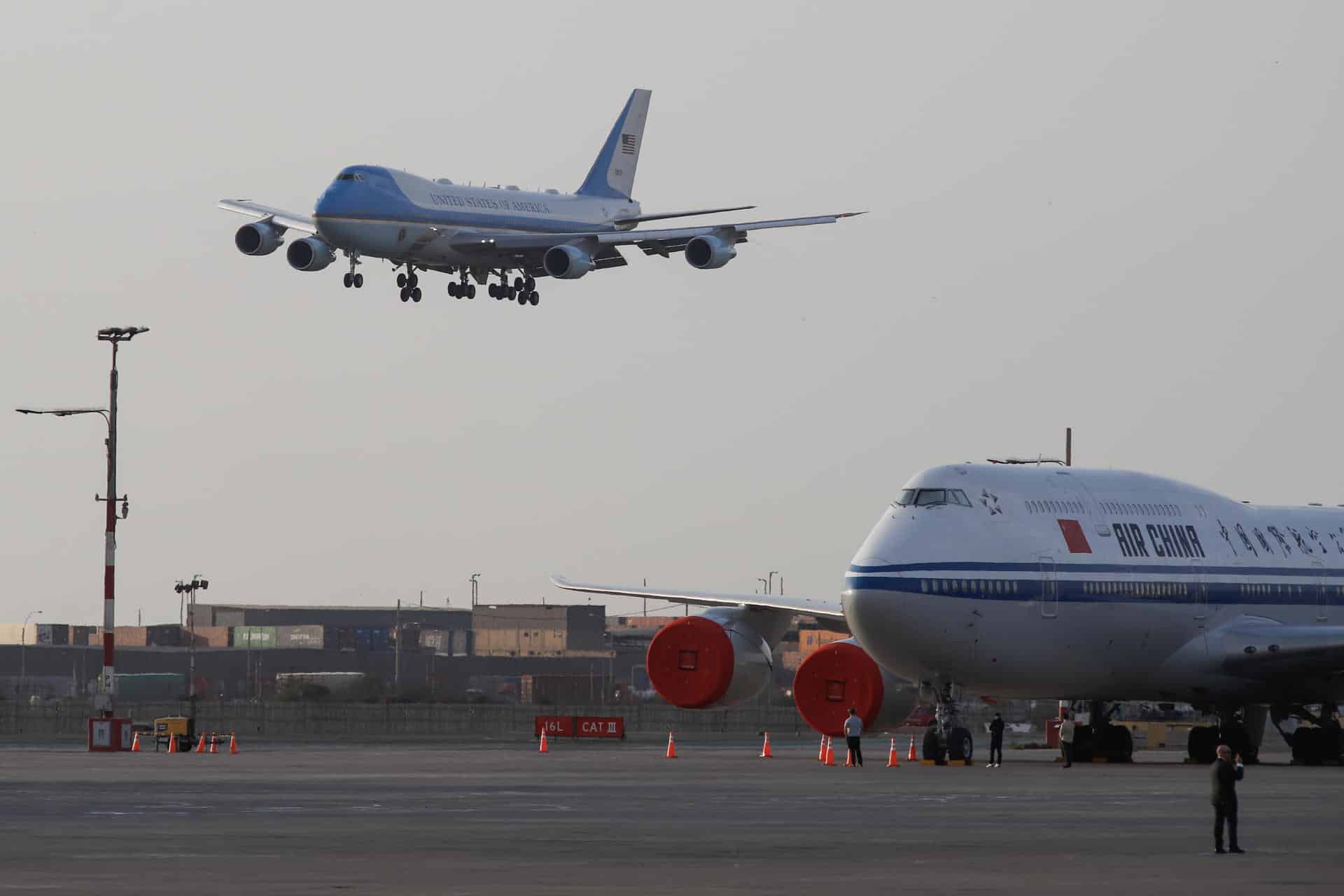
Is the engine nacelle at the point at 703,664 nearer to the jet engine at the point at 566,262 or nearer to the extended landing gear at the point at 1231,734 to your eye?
the extended landing gear at the point at 1231,734

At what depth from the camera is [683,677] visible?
1955 inches

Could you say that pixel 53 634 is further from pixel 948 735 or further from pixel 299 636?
pixel 948 735

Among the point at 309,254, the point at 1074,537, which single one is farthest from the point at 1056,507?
the point at 309,254

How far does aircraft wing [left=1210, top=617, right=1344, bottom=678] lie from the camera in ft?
143

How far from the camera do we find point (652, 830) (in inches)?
992

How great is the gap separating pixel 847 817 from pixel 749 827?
6.99 feet

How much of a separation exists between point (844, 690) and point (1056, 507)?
20.0 ft

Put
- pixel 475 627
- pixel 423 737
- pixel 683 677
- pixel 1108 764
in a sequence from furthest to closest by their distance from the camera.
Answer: pixel 475 627
pixel 423 737
pixel 683 677
pixel 1108 764

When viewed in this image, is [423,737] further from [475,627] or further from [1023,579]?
[475,627]

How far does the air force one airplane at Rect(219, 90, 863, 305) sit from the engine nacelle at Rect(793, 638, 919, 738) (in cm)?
2294

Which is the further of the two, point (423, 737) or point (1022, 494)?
point (423, 737)

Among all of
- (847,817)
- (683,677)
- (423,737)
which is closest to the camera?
(847,817)

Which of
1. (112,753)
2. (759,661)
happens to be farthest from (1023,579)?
(112,753)

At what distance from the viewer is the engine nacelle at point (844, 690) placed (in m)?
46.8
